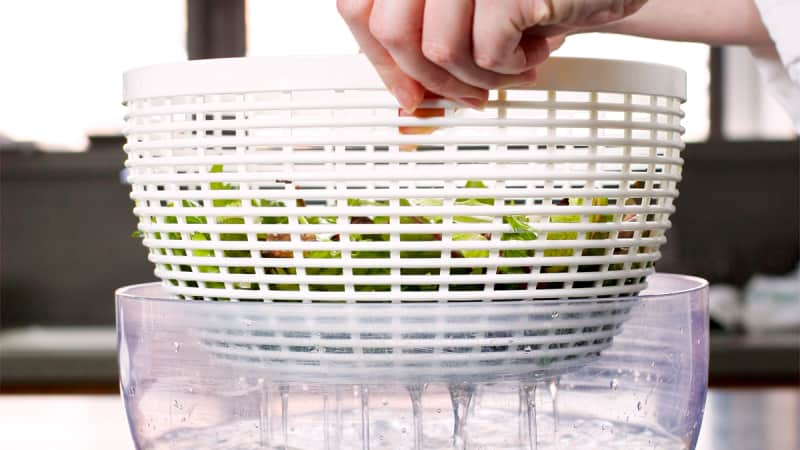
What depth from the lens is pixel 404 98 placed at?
0.44m

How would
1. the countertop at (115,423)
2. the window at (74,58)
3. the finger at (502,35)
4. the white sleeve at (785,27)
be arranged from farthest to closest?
1. the window at (74,58)
2. the countertop at (115,423)
3. the white sleeve at (785,27)
4. the finger at (502,35)

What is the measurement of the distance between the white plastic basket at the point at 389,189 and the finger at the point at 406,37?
2 cm

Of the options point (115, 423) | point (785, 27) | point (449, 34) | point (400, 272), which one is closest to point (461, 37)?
point (449, 34)

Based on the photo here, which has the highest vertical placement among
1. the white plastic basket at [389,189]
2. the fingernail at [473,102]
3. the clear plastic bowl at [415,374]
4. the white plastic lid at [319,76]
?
the white plastic lid at [319,76]

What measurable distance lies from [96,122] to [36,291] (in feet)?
1.75

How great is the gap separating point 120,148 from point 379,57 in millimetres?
2683

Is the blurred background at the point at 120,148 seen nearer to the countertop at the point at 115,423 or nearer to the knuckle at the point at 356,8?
the countertop at the point at 115,423

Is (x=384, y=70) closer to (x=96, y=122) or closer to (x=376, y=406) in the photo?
(x=376, y=406)

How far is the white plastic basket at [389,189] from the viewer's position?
0.45m

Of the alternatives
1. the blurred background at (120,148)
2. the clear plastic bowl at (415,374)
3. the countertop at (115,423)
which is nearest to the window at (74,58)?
the blurred background at (120,148)

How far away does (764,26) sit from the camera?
653 mm

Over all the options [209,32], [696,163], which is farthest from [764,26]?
[209,32]

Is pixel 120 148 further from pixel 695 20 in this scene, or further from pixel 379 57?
pixel 379 57

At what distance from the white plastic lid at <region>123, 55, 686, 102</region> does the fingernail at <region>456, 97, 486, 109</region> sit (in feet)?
0.10
